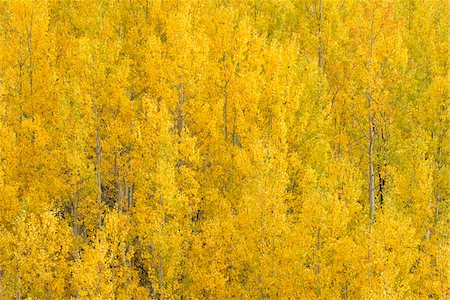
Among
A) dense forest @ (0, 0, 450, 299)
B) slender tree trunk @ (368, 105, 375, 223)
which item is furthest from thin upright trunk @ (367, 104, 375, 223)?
dense forest @ (0, 0, 450, 299)

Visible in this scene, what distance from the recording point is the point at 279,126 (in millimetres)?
24016

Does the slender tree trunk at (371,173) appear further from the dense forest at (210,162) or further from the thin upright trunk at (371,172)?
the dense forest at (210,162)

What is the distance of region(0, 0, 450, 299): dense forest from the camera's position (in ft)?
72.8

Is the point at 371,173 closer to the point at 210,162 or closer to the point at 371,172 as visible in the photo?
the point at 371,172

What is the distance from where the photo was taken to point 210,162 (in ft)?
93.9

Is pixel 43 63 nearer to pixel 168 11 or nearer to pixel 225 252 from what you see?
pixel 168 11

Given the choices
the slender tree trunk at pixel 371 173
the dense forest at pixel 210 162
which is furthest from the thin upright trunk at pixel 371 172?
the dense forest at pixel 210 162

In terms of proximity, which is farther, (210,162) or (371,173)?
(210,162)

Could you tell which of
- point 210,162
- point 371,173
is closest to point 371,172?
point 371,173

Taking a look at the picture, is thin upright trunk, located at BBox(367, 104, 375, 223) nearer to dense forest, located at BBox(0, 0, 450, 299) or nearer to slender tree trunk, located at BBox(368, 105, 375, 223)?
slender tree trunk, located at BBox(368, 105, 375, 223)

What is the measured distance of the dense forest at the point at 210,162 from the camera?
22203 millimetres

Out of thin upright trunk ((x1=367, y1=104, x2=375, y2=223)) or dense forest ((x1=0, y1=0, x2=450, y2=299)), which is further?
thin upright trunk ((x1=367, y1=104, x2=375, y2=223))

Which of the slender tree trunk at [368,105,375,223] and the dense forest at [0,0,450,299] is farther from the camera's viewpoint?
the slender tree trunk at [368,105,375,223]

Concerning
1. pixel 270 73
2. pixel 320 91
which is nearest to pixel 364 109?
Answer: pixel 320 91
